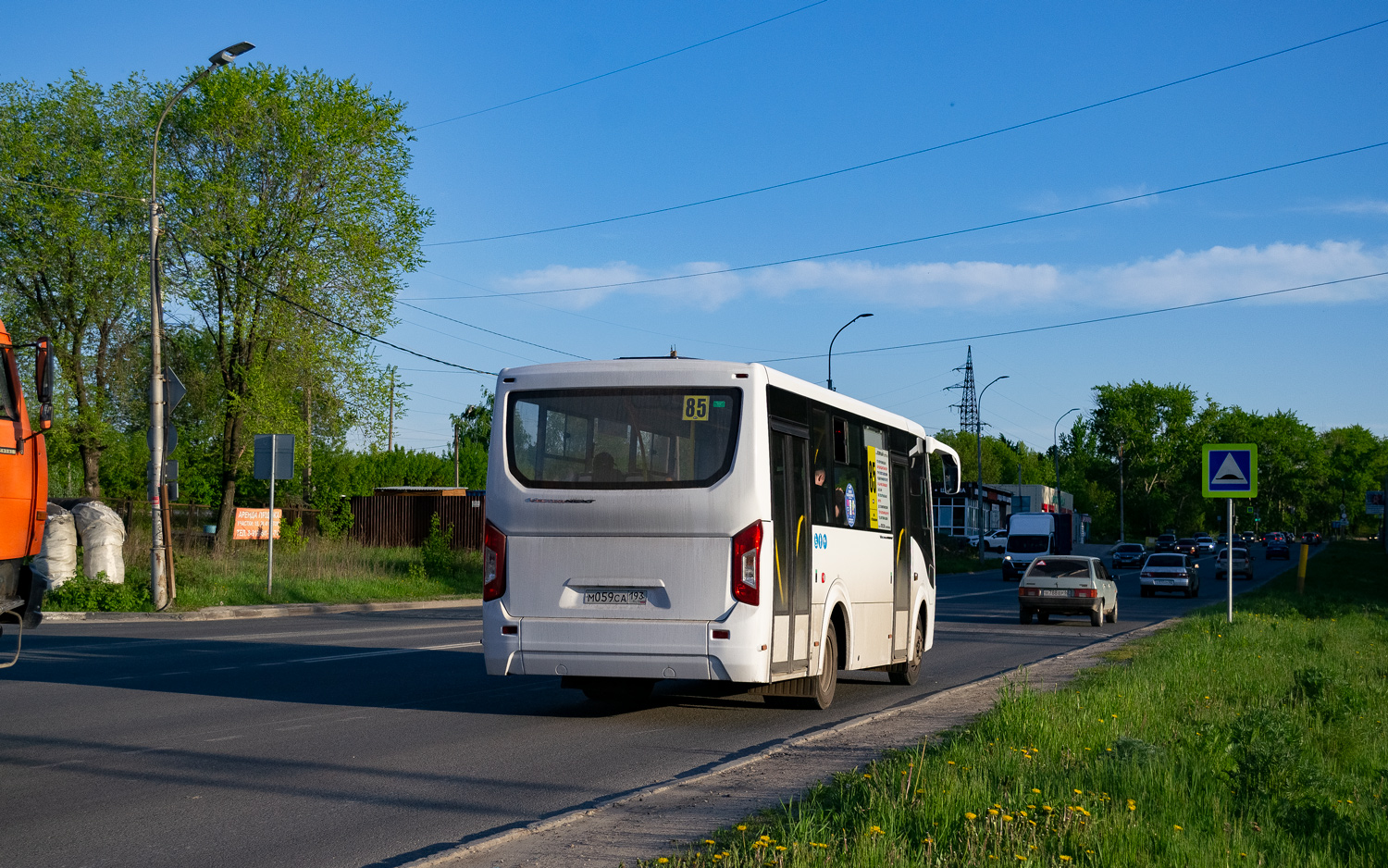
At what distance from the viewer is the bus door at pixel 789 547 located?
10.3 metres

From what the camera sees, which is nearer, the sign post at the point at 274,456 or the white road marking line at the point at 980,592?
the sign post at the point at 274,456

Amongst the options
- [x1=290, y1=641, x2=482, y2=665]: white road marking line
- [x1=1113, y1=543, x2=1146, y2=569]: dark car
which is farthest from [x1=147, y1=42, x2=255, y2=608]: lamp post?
[x1=1113, y1=543, x2=1146, y2=569]: dark car

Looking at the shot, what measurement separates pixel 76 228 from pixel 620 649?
33922 mm

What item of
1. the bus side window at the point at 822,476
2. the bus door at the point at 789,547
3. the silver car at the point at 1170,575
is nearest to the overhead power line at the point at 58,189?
the bus side window at the point at 822,476

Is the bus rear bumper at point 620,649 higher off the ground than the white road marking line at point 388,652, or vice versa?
the bus rear bumper at point 620,649

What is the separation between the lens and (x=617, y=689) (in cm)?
1221

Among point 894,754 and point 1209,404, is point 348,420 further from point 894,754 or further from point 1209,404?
point 1209,404

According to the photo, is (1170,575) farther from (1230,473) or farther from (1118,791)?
(1118,791)

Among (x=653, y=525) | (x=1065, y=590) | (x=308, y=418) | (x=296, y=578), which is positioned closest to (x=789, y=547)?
(x=653, y=525)

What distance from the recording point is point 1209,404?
152 m

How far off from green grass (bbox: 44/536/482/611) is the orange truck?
620 inches

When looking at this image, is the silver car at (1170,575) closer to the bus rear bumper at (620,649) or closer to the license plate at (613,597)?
the bus rear bumper at (620,649)

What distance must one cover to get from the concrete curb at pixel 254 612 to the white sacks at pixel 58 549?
1.13 m

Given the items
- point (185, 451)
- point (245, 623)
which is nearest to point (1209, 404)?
point (185, 451)
